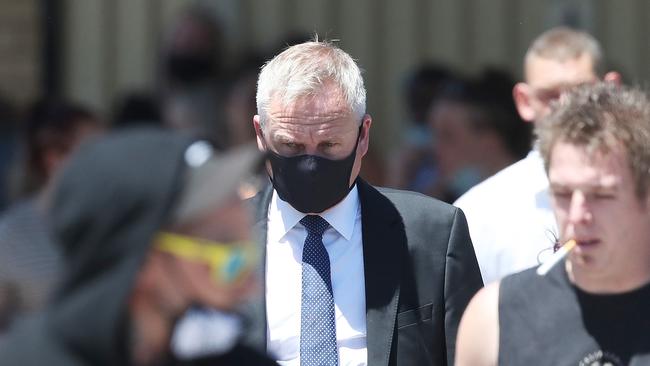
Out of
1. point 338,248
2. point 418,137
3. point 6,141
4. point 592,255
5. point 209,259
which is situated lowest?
point 6,141

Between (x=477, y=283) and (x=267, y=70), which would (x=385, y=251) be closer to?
(x=477, y=283)

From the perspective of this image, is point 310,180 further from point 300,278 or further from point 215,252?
point 215,252

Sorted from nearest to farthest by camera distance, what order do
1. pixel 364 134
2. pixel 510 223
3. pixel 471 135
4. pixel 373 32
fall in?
pixel 364 134
pixel 510 223
pixel 471 135
pixel 373 32

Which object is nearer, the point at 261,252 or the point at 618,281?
the point at 618,281

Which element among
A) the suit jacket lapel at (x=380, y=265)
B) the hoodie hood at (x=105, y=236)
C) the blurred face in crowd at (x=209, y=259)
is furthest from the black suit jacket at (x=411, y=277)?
the hoodie hood at (x=105, y=236)

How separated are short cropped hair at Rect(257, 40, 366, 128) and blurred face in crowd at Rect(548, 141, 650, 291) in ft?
2.53

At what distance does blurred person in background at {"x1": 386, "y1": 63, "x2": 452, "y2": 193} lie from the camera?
634cm

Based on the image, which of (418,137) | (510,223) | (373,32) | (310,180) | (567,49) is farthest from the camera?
(373,32)

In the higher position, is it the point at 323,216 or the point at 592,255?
the point at 592,255

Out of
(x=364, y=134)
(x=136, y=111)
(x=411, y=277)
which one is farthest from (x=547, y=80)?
(x=136, y=111)

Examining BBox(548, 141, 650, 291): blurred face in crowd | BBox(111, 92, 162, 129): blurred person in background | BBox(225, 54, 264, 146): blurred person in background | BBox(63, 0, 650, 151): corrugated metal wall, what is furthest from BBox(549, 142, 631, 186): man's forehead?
BBox(63, 0, 650, 151): corrugated metal wall

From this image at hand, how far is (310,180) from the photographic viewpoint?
3.38 m

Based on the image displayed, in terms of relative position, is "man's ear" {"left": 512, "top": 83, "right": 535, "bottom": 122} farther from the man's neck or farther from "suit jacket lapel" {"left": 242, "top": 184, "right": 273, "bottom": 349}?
the man's neck

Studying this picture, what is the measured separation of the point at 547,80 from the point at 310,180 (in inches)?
52.2
